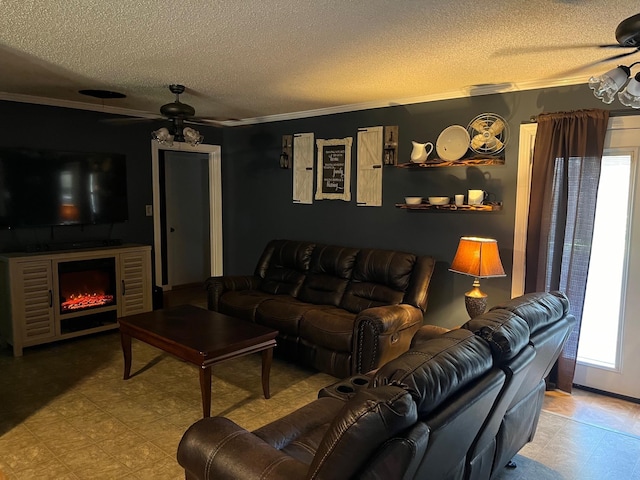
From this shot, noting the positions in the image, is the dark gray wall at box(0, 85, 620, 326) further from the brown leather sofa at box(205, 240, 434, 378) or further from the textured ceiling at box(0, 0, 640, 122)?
the brown leather sofa at box(205, 240, 434, 378)

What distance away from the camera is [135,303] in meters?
4.85

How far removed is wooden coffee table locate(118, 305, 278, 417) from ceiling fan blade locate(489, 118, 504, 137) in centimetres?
235

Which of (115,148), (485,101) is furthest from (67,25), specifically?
(485,101)

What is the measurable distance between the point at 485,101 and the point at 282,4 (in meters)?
2.27

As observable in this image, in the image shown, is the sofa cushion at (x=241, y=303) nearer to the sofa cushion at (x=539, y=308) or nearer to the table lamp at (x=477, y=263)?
the table lamp at (x=477, y=263)

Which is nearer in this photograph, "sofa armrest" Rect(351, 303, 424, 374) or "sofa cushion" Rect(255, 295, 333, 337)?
"sofa armrest" Rect(351, 303, 424, 374)

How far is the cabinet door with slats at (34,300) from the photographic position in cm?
402

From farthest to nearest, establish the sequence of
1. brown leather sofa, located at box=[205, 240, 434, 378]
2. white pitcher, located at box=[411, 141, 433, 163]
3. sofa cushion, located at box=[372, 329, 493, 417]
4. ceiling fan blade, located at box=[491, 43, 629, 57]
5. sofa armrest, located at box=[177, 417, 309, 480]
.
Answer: white pitcher, located at box=[411, 141, 433, 163]
brown leather sofa, located at box=[205, 240, 434, 378]
ceiling fan blade, located at box=[491, 43, 629, 57]
sofa armrest, located at box=[177, 417, 309, 480]
sofa cushion, located at box=[372, 329, 493, 417]

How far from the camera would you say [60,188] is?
4.51 metres

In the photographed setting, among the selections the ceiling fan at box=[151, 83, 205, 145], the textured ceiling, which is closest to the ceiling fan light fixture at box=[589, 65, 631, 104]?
the textured ceiling

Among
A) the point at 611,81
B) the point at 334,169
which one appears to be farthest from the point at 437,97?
the point at 611,81

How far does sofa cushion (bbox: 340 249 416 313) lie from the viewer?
3.88m

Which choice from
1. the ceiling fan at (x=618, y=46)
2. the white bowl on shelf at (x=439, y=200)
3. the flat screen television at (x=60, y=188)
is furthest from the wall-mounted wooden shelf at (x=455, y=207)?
the flat screen television at (x=60, y=188)

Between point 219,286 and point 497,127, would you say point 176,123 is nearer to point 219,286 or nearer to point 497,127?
point 219,286
